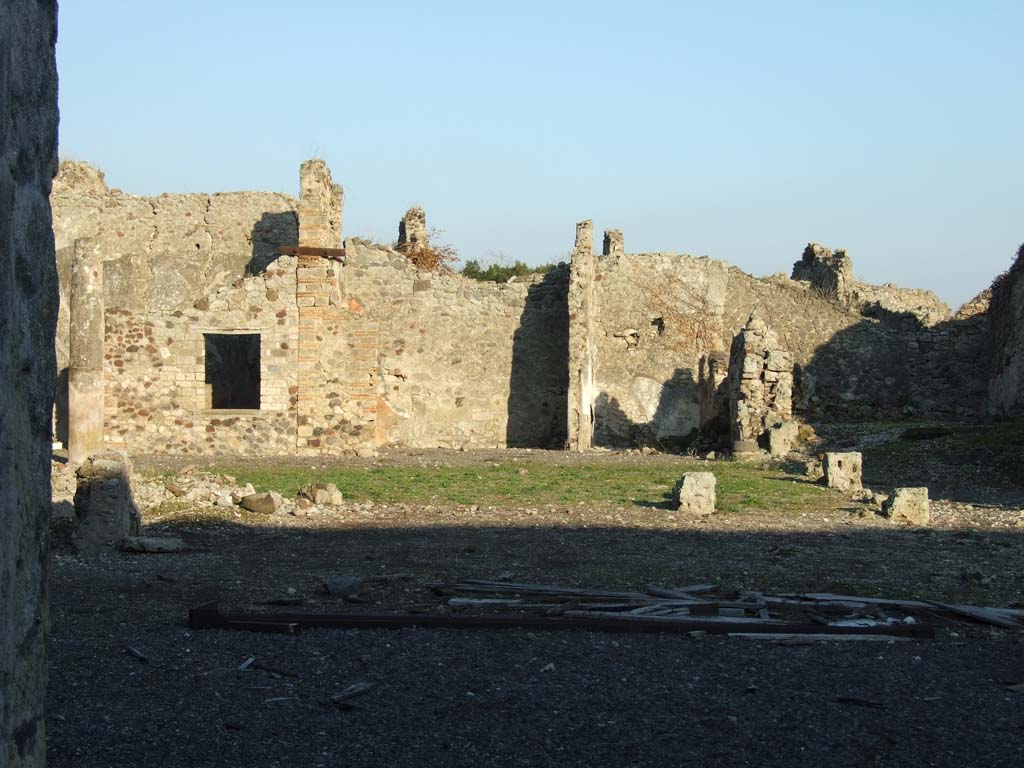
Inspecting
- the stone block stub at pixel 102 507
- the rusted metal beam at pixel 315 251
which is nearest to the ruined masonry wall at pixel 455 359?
the rusted metal beam at pixel 315 251

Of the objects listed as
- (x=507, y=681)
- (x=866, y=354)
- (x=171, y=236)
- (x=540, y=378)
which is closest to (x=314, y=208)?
(x=171, y=236)

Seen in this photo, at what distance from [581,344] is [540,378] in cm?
116

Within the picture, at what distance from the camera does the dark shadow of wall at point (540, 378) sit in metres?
19.8

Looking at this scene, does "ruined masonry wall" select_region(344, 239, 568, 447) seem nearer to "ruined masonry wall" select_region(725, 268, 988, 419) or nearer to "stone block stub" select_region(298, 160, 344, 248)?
"stone block stub" select_region(298, 160, 344, 248)

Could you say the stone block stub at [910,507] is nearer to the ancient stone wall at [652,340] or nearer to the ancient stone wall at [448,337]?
the ancient stone wall at [448,337]

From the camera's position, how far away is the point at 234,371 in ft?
72.9

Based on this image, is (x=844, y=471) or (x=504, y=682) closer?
(x=504, y=682)

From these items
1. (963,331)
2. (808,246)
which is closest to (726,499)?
(963,331)

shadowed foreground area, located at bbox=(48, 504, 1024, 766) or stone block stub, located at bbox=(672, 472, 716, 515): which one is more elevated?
stone block stub, located at bbox=(672, 472, 716, 515)

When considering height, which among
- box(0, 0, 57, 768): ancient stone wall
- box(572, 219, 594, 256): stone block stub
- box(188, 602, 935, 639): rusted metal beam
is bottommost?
box(188, 602, 935, 639): rusted metal beam

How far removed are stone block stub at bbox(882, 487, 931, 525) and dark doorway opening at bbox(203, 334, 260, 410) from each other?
14019mm

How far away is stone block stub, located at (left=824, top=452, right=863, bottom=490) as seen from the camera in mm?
12578

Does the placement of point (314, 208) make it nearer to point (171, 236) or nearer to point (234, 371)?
point (171, 236)

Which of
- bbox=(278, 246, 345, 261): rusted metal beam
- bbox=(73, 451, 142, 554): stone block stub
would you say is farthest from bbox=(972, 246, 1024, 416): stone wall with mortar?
bbox=(73, 451, 142, 554): stone block stub
